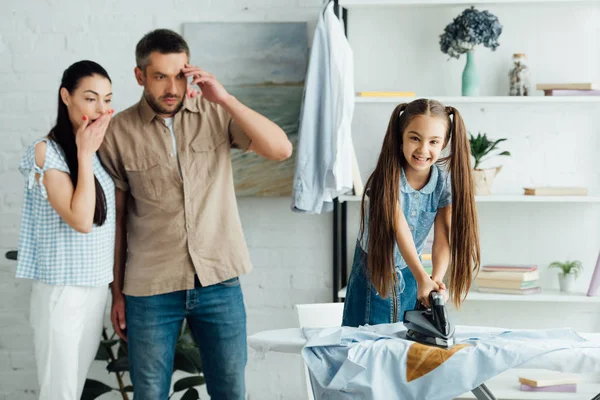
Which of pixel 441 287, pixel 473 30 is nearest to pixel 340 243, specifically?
pixel 473 30

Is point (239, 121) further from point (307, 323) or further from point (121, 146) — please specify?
point (307, 323)

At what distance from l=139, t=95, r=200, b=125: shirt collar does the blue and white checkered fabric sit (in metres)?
0.19

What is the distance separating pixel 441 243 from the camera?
6.18 ft

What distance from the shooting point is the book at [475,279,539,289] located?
9.81 ft

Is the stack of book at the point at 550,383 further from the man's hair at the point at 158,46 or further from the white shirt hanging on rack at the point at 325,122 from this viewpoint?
the man's hair at the point at 158,46

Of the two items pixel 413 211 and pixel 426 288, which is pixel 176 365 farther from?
pixel 426 288

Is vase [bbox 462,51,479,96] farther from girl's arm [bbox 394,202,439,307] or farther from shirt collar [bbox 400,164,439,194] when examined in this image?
girl's arm [bbox 394,202,439,307]

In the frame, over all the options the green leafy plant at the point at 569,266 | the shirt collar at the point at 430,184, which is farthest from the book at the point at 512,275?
the shirt collar at the point at 430,184

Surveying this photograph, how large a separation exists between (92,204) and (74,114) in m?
0.30

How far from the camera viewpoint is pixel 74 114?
7.42 feet

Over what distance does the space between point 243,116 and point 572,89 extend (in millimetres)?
1435

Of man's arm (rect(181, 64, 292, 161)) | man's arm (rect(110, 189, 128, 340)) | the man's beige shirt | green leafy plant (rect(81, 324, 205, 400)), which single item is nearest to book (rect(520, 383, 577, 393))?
green leafy plant (rect(81, 324, 205, 400))

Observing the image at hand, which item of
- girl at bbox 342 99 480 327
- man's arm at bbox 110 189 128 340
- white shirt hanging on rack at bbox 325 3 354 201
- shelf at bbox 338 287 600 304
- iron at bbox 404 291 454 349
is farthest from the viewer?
shelf at bbox 338 287 600 304

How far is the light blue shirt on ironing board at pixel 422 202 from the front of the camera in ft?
6.12
